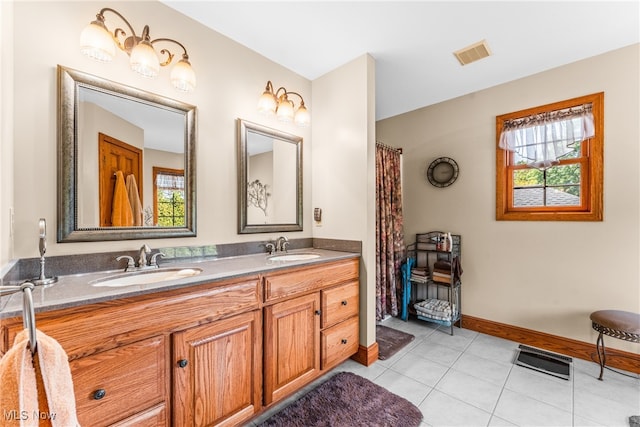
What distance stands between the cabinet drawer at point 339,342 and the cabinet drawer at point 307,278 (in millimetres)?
350

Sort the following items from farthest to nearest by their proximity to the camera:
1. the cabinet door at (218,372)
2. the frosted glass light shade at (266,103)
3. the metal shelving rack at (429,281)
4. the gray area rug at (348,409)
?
the metal shelving rack at (429,281) < the frosted glass light shade at (266,103) < the gray area rug at (348,409) < the cabinet door at (218,372)

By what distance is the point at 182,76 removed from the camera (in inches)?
62.9

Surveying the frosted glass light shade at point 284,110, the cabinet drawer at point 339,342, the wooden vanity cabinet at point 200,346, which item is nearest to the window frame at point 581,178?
the cabinet drawer at point 339,342

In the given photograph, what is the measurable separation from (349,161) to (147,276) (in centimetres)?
169

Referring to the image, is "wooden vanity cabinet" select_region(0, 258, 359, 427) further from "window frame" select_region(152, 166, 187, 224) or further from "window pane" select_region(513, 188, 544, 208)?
"window pane" select_region(513, 188, 544, 208)

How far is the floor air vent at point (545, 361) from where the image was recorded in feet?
6.88

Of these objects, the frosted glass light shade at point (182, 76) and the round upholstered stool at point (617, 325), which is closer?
the frosted glass light shade at point (182, 76)

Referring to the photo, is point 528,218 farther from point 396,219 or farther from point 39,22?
point 39,22

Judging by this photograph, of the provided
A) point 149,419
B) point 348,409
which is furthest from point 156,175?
point 348,409

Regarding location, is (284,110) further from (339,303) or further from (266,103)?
(339,303)

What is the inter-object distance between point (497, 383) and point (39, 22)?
3.49m

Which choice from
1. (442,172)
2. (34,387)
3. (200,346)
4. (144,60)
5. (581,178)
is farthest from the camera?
(442,172)

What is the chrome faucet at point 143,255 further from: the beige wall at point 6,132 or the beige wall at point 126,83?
the beige wall at point 6,132

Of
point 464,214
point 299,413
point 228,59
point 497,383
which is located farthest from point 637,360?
point 228,59
